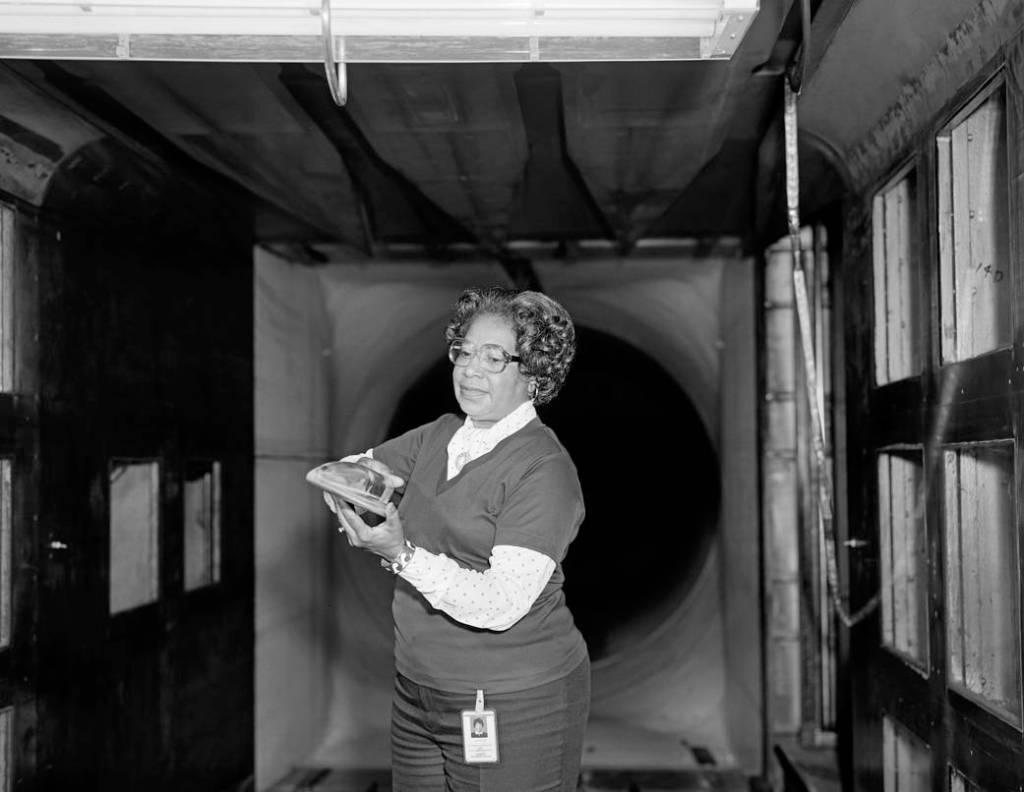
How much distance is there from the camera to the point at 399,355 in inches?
164

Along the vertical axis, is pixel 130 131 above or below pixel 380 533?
above

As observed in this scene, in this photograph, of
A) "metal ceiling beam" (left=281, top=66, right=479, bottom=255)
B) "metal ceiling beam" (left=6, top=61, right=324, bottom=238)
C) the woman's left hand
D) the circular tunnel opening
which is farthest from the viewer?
the circular tunnel opening

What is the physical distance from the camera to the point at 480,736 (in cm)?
168

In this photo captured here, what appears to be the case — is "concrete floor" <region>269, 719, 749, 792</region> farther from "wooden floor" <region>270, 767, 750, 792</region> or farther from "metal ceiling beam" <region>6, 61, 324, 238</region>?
"metal ceiling beam" <region>6, 61, 324, 238</region>

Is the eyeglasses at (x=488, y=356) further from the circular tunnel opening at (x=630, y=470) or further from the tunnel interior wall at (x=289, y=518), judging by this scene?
the circular tunnel opening at (x=630, y=470)

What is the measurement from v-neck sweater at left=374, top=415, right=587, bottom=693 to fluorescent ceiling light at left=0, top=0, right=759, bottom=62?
671mm

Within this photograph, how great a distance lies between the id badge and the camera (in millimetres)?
1673

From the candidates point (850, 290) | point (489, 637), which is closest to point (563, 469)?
point (489, 637)

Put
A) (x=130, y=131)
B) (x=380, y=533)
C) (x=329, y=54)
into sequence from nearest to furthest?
(x=380, y=533), (x=329, y=54), (x=130, y=131)

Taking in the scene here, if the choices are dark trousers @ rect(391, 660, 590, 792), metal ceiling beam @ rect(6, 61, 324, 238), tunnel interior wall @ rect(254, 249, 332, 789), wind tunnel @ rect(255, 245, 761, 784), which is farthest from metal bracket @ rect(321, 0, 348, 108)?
wind tunnel @ rect(255, 245, 761, 784)

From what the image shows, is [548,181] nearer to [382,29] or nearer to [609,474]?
[609,474]

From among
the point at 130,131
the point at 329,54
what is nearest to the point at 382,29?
the point at 329,54

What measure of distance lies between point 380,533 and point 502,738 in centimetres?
42

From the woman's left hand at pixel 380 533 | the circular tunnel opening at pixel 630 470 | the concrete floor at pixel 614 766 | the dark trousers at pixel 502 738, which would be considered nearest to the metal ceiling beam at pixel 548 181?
the circular tunnel opening at pixel 630 470
